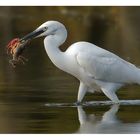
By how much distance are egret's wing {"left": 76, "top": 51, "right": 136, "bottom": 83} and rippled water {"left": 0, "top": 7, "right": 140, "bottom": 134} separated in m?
0.40

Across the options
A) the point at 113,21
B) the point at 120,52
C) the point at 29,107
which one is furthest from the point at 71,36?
the point at 29,107

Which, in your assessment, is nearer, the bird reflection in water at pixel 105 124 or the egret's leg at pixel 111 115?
the bird reflection in water at pixel 105 124

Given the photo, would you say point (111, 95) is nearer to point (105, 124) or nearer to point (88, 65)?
point (88, 65)

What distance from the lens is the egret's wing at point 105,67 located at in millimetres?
16922

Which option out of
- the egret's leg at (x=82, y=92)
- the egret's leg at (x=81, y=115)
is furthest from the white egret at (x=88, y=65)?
the egret's leg at (x=81, y=115)

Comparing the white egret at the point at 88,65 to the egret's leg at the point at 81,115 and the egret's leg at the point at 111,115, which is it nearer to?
the egret's leg at the point at 111,115

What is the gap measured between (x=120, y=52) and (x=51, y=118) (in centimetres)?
1114

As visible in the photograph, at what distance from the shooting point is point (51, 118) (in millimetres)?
15102

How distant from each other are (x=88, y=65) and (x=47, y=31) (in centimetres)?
90

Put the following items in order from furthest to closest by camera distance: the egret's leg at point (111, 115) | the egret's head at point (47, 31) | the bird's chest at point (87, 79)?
the egret's head at point (47, 31)
the bird's chest at point (87, 79)
the egret's leg at point (111, 115)

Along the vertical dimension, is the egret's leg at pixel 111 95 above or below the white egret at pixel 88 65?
below

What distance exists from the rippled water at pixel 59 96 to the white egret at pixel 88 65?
0.91 feet

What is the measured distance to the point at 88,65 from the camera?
16.9 m

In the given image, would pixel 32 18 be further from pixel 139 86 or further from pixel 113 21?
pixel 139 86
